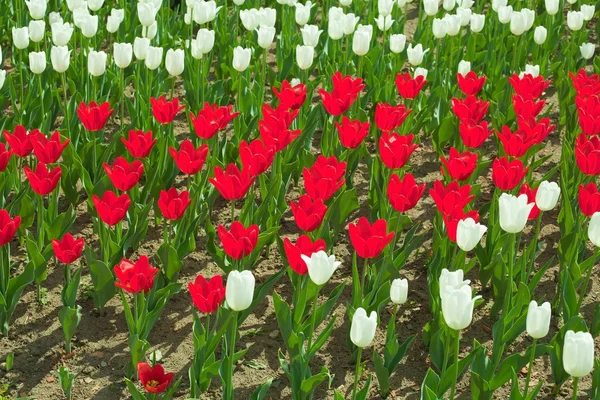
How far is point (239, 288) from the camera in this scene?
2.82 m

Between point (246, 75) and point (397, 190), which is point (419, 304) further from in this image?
point (246, 75)

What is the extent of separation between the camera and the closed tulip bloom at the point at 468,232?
10.4 ft

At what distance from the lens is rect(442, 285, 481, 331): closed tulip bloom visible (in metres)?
2.74

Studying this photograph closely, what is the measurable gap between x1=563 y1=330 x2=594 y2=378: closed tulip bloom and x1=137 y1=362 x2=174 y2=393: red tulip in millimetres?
1174

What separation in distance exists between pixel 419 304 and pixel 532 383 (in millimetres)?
619

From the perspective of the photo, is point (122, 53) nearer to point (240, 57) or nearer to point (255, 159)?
point (240, 57)

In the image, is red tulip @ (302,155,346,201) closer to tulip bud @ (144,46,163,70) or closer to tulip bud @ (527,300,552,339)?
tulip bud @ (527,300,552,339)

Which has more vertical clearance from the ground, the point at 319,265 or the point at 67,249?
the point at 319,265

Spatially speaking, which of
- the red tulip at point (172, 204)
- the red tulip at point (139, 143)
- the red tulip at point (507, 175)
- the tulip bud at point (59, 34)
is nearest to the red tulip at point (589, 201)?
the red tulip at point (507, 175)

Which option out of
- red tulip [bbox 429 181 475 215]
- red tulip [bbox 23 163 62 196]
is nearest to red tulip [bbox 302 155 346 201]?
red tulip [bbox 429 181 475 215]

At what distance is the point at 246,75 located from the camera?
18.1 feet

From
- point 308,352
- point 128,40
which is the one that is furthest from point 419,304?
point 128,40

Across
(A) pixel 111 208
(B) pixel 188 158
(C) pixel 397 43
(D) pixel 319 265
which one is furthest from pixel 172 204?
(C) pixel 397 43

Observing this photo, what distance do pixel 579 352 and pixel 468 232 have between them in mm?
673
